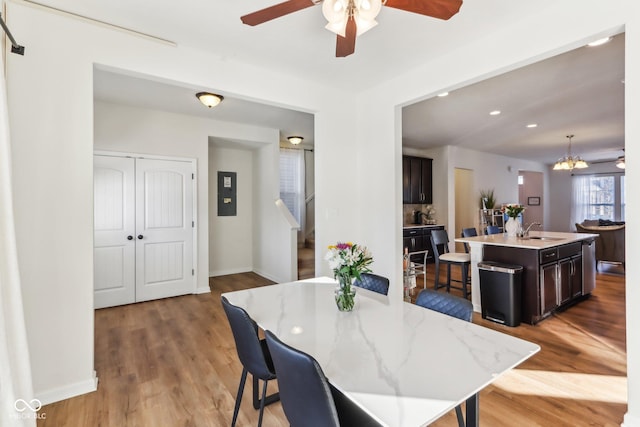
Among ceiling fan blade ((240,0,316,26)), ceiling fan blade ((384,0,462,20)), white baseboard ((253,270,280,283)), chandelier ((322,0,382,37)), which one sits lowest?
white baseboard ((253,270,280,283))

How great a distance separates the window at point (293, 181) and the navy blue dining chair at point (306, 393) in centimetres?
550

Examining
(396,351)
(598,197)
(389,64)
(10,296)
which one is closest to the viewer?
(396,351)

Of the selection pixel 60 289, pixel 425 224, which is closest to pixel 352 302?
pixel 60 289

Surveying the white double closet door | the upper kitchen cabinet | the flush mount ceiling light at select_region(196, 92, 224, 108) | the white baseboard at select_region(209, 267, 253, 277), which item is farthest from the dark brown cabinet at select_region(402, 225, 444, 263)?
the flush mount ceiling light at select_region(196, 92, 224, 108)

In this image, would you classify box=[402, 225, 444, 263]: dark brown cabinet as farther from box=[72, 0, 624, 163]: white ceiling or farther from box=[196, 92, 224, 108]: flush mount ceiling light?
box=[196, 92, 224, 108]: flush mount ceiling light

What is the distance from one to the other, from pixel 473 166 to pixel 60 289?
7.90 m

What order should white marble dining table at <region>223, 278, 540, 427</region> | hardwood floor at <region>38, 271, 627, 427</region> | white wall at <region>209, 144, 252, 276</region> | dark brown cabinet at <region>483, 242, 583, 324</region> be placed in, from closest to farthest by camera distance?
white marble dining table at <region>223, 278, 540, 427</region>, hardwood floor at <region>38, 271, 627, 427</region>, dark brown cabinet at <region>483, 242, 583, 324</region>, white wall at <region>209, 144, 252, 276</region>

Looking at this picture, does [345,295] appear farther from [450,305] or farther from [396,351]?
[450,305]

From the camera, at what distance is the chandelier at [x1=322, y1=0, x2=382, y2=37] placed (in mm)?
1492

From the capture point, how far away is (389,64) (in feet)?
10.0

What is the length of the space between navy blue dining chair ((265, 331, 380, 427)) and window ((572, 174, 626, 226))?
11374mm

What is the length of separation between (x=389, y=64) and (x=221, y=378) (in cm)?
312

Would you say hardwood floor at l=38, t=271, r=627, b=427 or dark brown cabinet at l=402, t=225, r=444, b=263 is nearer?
hardwood floor at l=38, t=271, r=627, b=427

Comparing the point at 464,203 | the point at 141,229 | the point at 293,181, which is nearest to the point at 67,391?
the point at 141,229
